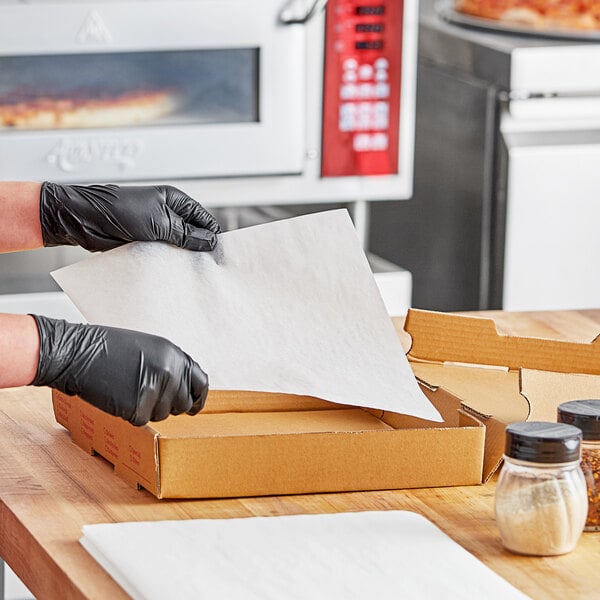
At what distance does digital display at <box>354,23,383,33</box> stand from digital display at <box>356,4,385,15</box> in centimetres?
2

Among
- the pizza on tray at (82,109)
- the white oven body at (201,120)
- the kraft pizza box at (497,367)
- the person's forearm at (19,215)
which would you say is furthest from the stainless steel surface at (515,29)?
the person's forearm at (19,215)

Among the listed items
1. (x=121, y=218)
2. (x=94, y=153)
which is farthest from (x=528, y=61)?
(x=121, y=218)

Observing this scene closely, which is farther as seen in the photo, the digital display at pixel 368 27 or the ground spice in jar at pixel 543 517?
the digital display at pixel 368 27

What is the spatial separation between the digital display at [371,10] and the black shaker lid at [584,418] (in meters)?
1.45

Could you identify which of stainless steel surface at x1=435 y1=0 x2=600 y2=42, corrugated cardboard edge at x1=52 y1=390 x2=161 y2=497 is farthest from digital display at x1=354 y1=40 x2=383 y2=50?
corrugated cardboard edge at x1=52 y1=390 x2=161 y2=497

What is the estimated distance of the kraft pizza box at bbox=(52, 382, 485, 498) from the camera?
1.05 meters

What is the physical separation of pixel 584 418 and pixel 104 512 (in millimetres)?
389

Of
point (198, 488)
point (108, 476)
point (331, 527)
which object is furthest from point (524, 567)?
point (108, 476)

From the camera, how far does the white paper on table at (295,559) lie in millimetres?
873

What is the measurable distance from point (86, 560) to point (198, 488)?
0.14 metres

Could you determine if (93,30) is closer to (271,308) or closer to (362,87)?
(362,87)

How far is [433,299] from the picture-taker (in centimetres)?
270

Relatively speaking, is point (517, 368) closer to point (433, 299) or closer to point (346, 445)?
point (346, 445)

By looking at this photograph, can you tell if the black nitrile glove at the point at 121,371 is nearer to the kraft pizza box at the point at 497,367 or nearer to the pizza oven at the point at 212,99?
the kraft pizza box at the point at 497,367
